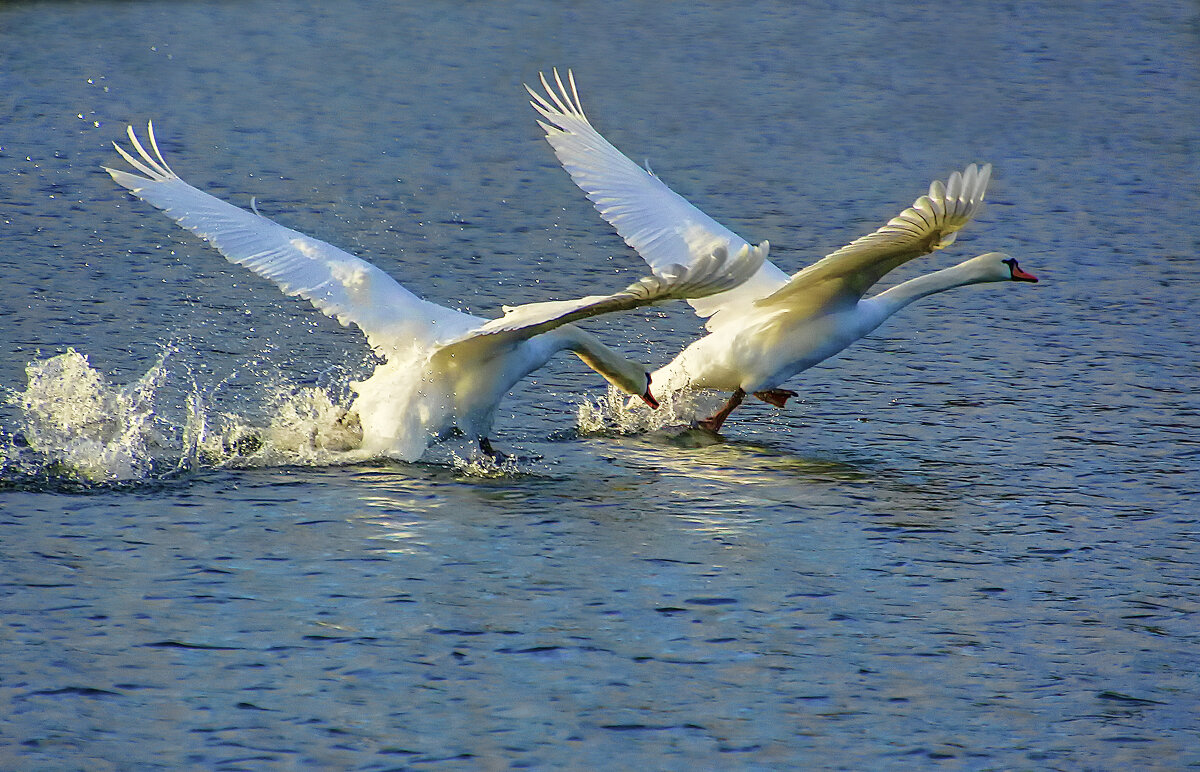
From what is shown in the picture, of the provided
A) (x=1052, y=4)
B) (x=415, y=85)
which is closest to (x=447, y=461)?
(x=415, y=85)

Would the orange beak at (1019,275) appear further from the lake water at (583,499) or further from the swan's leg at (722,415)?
the swan's leg at (722,415)

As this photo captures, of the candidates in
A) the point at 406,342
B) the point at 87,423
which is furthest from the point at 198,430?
the point at 406,342

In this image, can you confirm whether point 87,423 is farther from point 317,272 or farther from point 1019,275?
point 1019,275

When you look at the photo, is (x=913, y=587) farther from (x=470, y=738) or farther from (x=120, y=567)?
(x=120, y=567)

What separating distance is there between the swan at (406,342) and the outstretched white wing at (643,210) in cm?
119

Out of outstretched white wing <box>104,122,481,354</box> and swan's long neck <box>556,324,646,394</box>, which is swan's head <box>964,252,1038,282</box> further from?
outstretched white wing <box>104,122,481,354</box>

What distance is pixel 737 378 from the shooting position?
36.3 feet

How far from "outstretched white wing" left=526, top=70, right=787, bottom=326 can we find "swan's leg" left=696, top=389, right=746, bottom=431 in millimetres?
514

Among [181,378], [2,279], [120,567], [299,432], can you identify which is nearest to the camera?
[120,567]

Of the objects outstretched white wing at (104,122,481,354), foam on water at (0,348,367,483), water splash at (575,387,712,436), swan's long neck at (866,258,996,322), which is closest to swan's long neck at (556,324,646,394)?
water splash at (575,387,712,436)

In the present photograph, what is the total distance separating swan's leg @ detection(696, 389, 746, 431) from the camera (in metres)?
11.2

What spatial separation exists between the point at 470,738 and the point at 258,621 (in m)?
1.41

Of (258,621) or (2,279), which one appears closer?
(258,621)

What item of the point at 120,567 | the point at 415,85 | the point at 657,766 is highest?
the point at 415,85
